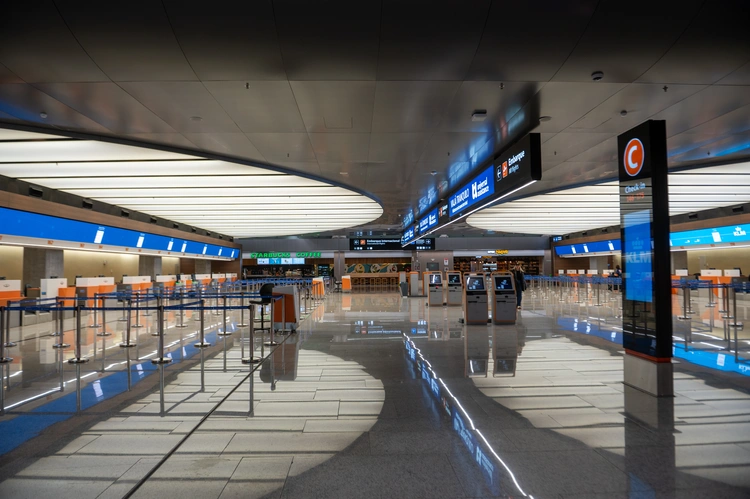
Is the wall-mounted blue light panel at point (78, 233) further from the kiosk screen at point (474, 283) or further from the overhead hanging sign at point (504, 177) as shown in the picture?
the kiosk screen at point (474, 283)

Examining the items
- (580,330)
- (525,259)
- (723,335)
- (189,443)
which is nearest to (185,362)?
(189,443)

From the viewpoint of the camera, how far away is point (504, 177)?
7.41m

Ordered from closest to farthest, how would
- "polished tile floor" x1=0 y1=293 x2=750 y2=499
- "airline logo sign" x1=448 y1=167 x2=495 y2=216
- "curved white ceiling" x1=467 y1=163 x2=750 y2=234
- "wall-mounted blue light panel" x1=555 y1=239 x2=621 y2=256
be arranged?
"polished tile floor" x1=0 y1=293 x2=750 y2=499
"airline logo sign" x1=448 y1=167 x2=495 y2=216
"curved white ceiling" x1=467 y1=163 x2=750 y2=234
"wall-mounted blue light panel" x1=555 y1=239 x2=621 y2=256

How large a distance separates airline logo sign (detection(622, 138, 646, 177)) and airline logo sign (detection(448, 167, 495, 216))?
8.08 feet

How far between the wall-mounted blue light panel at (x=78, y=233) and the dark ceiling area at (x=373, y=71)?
20.2ft

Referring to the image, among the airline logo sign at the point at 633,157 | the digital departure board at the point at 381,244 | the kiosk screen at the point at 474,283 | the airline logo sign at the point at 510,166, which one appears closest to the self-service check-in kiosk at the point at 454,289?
the kiosk screen at the point at 474,283

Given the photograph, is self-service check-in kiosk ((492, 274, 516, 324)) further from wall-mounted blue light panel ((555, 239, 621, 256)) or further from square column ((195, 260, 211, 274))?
square column ((195, 260, 211, 274))

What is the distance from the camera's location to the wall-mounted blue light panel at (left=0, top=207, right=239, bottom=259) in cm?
1132

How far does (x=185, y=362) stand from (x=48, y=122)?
4107mm

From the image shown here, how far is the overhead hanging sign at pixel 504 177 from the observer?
6426mm

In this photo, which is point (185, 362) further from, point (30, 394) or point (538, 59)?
point (538, 59)

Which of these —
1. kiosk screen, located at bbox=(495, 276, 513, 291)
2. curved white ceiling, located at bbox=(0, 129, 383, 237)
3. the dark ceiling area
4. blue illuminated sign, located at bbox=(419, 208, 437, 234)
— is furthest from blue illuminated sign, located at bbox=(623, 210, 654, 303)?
blue illuminated sign, located at bbox=(419, 208, 437, 234)

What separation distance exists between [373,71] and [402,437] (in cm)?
387

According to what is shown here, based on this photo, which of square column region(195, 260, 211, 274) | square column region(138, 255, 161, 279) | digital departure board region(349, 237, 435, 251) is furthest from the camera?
digital departure board region(349, 237, 435, 251)
